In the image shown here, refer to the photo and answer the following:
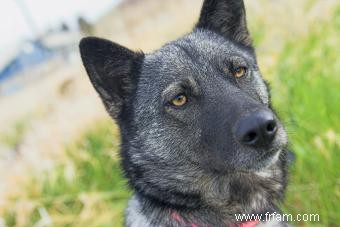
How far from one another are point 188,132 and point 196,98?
175mm

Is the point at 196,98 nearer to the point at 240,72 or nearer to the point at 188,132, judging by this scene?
the point at 188,132

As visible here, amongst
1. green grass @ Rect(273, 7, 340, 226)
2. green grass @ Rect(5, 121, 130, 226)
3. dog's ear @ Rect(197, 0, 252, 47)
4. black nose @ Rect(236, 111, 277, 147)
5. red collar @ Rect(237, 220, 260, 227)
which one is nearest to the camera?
black nose @ Rect(236, 111, 277, 147)

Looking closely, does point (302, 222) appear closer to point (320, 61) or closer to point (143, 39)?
point (320, 61)

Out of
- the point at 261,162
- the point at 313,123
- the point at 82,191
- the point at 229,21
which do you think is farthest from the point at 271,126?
the point at 82,191

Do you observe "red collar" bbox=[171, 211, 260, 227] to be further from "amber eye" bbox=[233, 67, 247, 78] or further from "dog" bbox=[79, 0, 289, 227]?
"amber eye" bbox=[233, 67, 247, 78]

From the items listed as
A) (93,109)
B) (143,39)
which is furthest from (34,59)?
(93,109)

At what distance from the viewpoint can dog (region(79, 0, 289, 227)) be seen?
2424 mm

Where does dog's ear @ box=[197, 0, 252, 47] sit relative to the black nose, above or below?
above

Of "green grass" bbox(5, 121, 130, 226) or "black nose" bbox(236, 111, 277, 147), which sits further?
"green grass" bbox(5, 121, 130, 226)

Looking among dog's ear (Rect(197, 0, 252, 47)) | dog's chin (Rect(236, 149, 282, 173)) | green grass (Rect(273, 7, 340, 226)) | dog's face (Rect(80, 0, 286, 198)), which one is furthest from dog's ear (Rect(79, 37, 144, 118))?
green grass (Rect(273, 7, 340, 226))

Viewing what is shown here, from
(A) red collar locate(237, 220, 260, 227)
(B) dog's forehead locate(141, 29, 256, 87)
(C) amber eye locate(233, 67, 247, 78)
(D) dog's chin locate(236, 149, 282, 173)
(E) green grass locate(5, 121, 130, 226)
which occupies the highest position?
(B) dog's forehead locate(141, 29, 256, 87)

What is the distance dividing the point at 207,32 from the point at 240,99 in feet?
2.46

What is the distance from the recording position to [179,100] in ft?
8.41

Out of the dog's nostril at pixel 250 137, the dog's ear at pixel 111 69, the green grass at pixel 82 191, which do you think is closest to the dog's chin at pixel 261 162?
the dog's nostril at pixel 250 137
